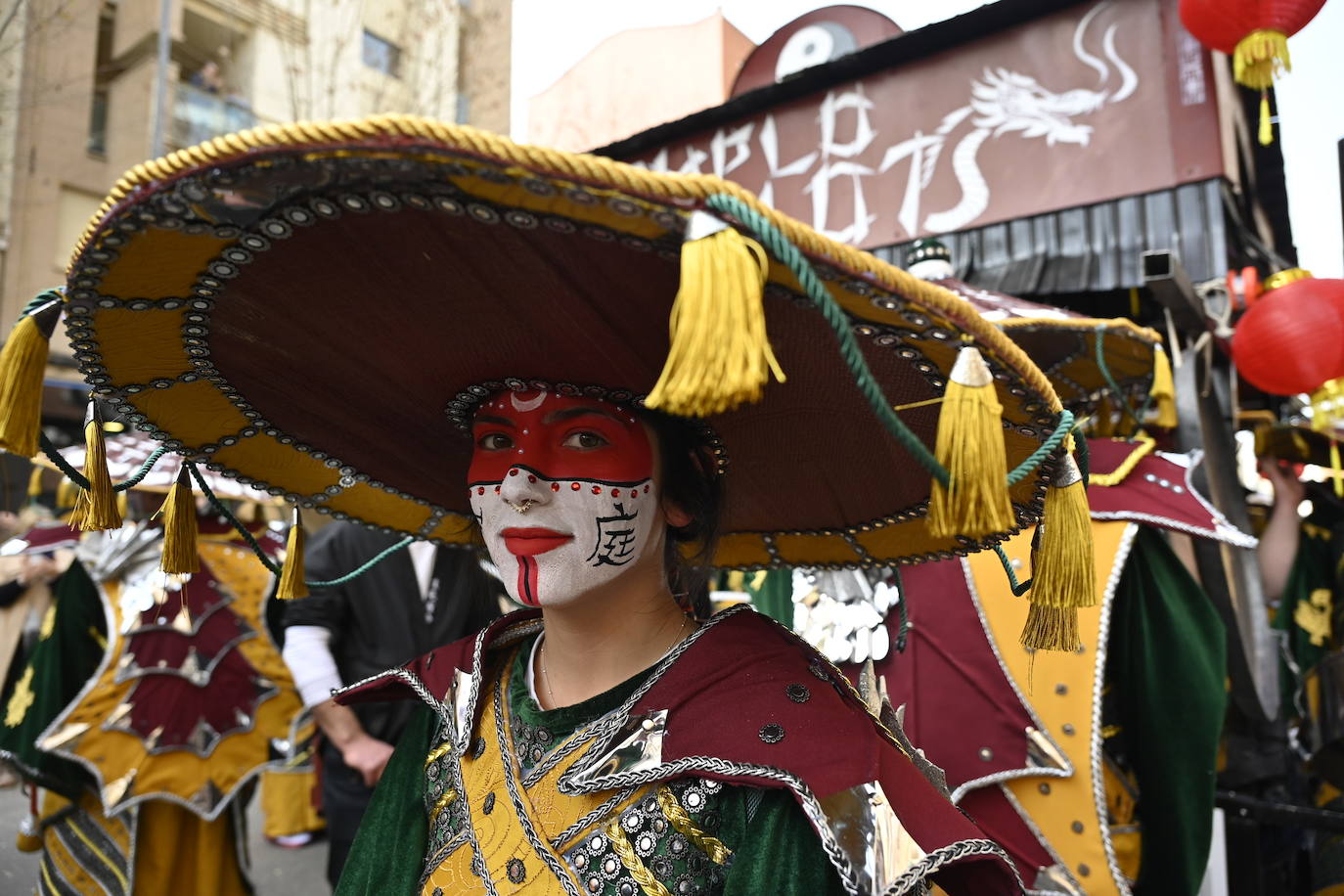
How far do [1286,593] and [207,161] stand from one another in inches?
200

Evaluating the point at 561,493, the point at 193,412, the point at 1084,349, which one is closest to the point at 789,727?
the point at 561,493

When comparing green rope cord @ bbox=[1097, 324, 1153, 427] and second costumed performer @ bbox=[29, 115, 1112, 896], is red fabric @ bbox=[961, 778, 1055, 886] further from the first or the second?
green rope cord @ bbox=[1097, 324, 1153, 427]

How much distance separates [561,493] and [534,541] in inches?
3.4

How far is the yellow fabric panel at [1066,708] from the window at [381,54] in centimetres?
1294

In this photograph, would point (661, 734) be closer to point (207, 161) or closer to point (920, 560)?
point (920, 560)

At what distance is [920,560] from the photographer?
1755 mm

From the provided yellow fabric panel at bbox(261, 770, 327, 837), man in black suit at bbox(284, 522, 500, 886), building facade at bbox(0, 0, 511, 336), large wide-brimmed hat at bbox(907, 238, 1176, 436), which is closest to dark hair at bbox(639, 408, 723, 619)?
large wide-brimmed hat at bbox(907, 238, 1176, 436)

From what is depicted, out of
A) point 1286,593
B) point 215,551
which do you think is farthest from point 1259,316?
point 215,551

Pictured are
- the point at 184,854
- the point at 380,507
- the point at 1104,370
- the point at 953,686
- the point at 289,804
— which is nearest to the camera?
the point at 380,507

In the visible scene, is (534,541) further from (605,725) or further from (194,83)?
(194,83)

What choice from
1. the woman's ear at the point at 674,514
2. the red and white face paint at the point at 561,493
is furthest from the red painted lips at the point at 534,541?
the woman's ear at the point at 674,514

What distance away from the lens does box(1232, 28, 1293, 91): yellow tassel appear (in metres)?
3.11

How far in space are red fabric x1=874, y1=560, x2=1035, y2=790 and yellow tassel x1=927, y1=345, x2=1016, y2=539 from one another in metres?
1.34

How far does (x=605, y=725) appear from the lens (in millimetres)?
1380
